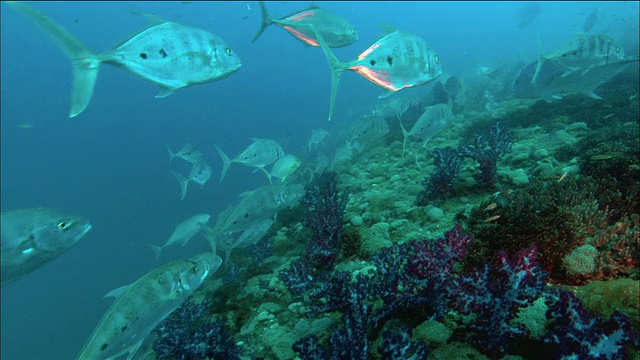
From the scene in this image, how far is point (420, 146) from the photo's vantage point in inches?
354

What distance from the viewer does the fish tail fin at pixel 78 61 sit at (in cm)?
302

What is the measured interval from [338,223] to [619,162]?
12.8 feet

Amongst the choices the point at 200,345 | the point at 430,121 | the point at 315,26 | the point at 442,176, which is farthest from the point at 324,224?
the point at 315,26

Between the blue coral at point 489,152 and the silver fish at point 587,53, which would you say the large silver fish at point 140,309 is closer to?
the blue coral at point 489,152

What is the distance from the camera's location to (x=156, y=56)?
3465mm

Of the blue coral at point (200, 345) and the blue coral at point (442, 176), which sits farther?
the blue coral at point (442, 176)

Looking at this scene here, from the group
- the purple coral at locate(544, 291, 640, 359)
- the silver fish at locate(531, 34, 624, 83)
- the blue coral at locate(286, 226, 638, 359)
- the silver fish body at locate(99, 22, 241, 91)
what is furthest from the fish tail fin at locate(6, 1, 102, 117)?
the silver fish at locate(531, 34, 624, 83)

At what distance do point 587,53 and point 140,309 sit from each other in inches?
317

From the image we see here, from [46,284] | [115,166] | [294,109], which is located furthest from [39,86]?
[46,284]

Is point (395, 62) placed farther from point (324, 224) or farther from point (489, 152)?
point (324, 224)

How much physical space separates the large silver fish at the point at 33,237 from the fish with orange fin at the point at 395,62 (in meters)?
3.48

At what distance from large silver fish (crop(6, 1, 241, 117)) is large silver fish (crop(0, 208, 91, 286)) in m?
1.17

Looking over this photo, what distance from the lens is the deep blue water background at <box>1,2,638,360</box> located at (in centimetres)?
2127

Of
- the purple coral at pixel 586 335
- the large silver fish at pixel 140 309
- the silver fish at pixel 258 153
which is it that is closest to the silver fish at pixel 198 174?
the silver fish at pixel 258 153
